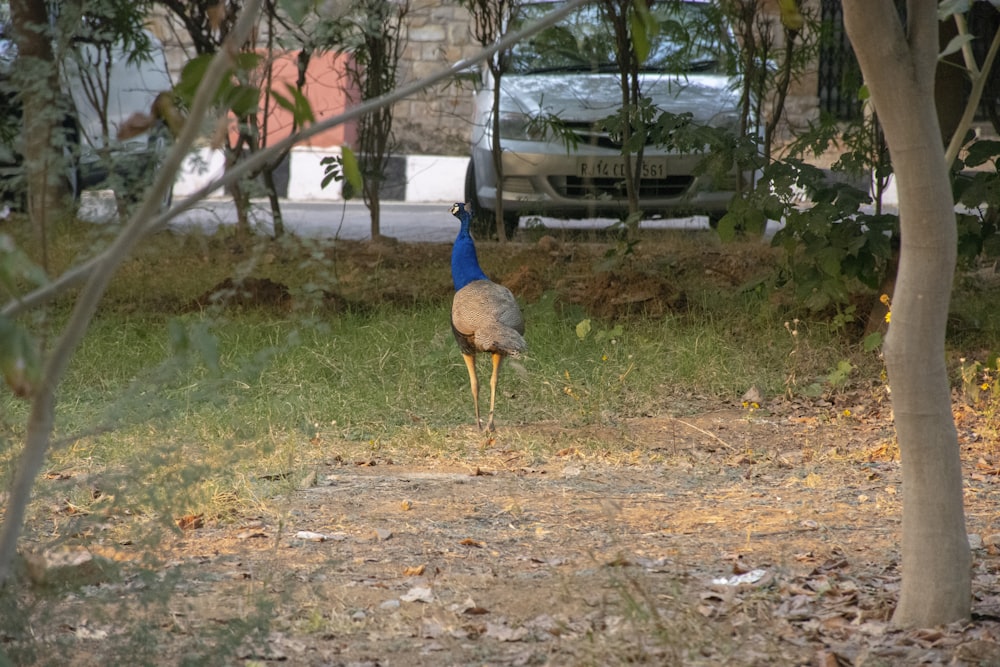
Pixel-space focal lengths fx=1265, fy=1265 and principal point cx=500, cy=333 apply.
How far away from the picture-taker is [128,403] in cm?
289

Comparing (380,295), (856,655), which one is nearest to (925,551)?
(856,655)

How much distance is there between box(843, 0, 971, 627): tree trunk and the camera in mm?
2668

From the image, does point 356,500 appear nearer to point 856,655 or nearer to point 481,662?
point 481,662

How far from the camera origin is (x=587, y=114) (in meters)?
8.95

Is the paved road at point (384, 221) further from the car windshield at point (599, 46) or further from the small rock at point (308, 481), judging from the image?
the small rock at point (308, 481)

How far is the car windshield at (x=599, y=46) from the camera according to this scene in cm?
861

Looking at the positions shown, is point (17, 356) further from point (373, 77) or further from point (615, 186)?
point (615, 186)

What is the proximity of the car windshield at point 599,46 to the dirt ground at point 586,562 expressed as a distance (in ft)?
14.6

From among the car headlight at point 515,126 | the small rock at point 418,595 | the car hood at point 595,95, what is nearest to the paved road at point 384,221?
the car headlight at point 515,126

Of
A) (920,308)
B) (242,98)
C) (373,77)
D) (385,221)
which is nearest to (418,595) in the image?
(920,308)

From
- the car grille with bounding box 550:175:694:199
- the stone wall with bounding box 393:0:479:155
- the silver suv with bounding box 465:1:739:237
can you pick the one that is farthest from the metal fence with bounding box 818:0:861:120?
the stone wall with bounding box 393:0:479:155

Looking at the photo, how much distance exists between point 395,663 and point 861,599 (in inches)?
43.9

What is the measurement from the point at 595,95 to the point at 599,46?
36 centimetres

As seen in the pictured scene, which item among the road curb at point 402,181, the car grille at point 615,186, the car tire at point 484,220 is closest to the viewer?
the car grille at point 615,186
